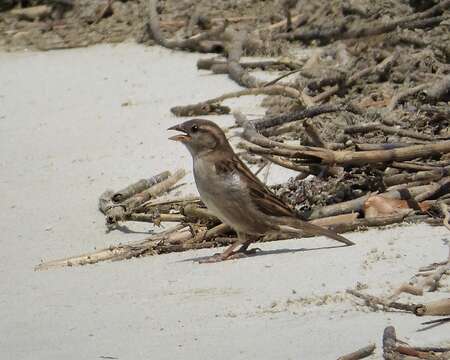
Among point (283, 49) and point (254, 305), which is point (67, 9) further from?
point (254, 305)

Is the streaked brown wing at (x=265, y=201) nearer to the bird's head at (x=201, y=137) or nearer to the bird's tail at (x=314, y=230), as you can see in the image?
the bird's tail at (x=314, y=230)

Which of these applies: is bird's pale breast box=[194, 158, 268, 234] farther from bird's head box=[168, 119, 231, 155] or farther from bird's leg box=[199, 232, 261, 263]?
bird's head box=[168, 119, 231, 155]

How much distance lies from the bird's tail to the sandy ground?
3.0 inches

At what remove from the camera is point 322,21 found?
42.3ft

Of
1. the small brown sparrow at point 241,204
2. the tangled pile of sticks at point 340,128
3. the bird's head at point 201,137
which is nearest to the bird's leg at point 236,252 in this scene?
the small brown sparrow at point 241,204

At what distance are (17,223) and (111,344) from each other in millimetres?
3226

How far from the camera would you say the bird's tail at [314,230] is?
7.12 metres

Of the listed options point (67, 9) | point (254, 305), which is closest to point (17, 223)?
point (254, 305)

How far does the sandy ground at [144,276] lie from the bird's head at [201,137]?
25.4 inches

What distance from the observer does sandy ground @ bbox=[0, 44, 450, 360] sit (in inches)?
220

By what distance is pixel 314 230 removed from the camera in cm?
735

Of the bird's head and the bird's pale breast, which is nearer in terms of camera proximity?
the bird's pale breast

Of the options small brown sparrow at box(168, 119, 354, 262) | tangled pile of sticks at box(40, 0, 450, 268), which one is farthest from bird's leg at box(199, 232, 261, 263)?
tangled pile of sticks at box(40, 0, 450, 268)

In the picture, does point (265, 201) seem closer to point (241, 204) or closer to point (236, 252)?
point (241, 204)
